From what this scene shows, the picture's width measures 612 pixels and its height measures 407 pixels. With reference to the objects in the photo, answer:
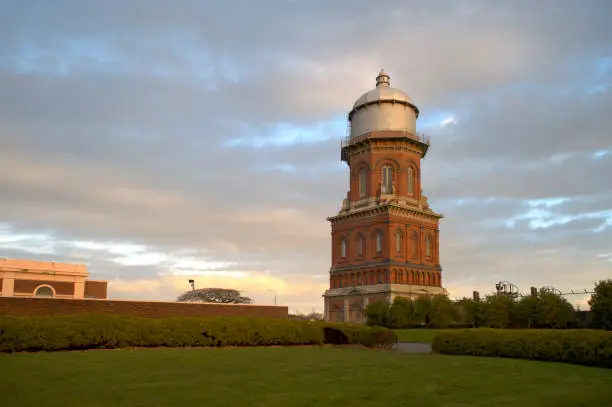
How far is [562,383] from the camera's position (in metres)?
15.4

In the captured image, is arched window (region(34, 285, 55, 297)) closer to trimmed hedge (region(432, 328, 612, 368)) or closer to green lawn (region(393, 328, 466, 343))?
green lawn (region(393, 328, 466, 343))

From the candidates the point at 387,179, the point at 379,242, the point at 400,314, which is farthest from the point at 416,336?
the point at 387,179

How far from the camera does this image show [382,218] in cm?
6322

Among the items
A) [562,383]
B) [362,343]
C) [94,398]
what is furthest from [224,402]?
[362,343]

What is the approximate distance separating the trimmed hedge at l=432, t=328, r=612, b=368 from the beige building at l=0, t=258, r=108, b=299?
32.3m

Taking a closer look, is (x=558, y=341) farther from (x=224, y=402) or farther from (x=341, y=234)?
(x=341, y=234)

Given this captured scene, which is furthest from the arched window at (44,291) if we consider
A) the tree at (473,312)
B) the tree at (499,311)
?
the tree at (499,311)

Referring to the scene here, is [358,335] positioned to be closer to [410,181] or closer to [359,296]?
[359,296]

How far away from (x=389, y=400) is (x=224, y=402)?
11.5 feet

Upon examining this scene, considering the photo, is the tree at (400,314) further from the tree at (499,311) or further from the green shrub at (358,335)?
the green shrub at (358,335)

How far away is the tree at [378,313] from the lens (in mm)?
53406

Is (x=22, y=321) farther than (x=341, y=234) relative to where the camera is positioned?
No

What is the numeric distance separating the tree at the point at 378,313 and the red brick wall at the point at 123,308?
53.2 ft

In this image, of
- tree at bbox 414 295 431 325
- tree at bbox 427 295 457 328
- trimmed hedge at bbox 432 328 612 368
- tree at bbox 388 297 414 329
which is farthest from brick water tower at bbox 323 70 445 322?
trimmed hedge at bbox 432 328 612 368
